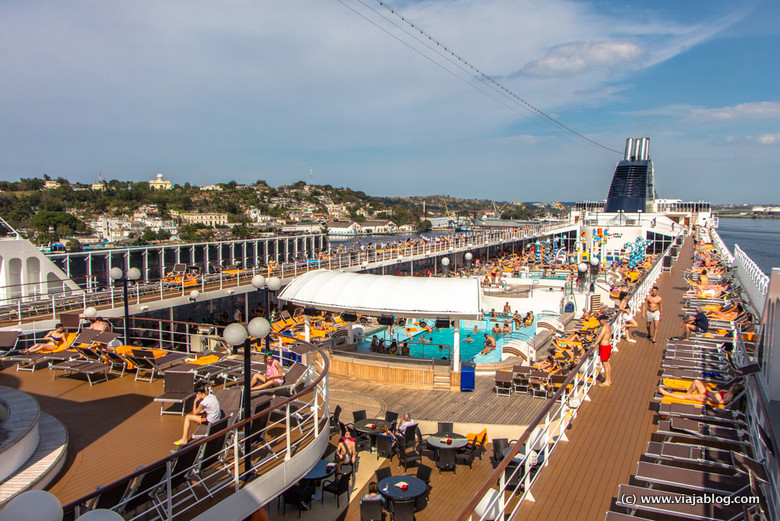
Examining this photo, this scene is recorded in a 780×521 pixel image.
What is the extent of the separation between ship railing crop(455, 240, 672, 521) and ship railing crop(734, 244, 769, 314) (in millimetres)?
3947

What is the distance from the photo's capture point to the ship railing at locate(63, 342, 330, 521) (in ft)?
10.5

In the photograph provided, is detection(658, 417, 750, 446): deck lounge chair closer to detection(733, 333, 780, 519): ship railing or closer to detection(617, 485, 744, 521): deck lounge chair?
detection(733, 333, 780, 519): ship railing

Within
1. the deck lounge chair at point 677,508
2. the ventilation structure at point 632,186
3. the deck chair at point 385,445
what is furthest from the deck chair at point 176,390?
the ventilation structure at point 632,186

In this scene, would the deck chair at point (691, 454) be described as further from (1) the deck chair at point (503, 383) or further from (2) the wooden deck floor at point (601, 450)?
(1) the deck chair at point (503, 383)

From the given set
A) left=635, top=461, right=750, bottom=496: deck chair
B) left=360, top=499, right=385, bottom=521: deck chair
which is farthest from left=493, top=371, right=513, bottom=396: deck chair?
left=635, top=461, right=750, bottom=496: deck chair

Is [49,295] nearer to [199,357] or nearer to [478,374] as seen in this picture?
[199,357]

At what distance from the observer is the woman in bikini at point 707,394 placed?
479 centimetres

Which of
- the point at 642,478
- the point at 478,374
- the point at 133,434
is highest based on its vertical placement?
the point at 642,478

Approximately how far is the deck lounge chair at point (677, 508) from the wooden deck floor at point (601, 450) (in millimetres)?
230

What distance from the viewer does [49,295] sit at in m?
10.9

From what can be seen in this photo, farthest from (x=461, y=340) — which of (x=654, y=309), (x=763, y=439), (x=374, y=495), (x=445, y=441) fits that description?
(x=763, y=439)

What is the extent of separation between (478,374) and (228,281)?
855 cm

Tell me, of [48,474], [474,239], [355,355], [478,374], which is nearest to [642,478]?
[48,474]

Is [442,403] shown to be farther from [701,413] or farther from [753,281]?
[753,281]
